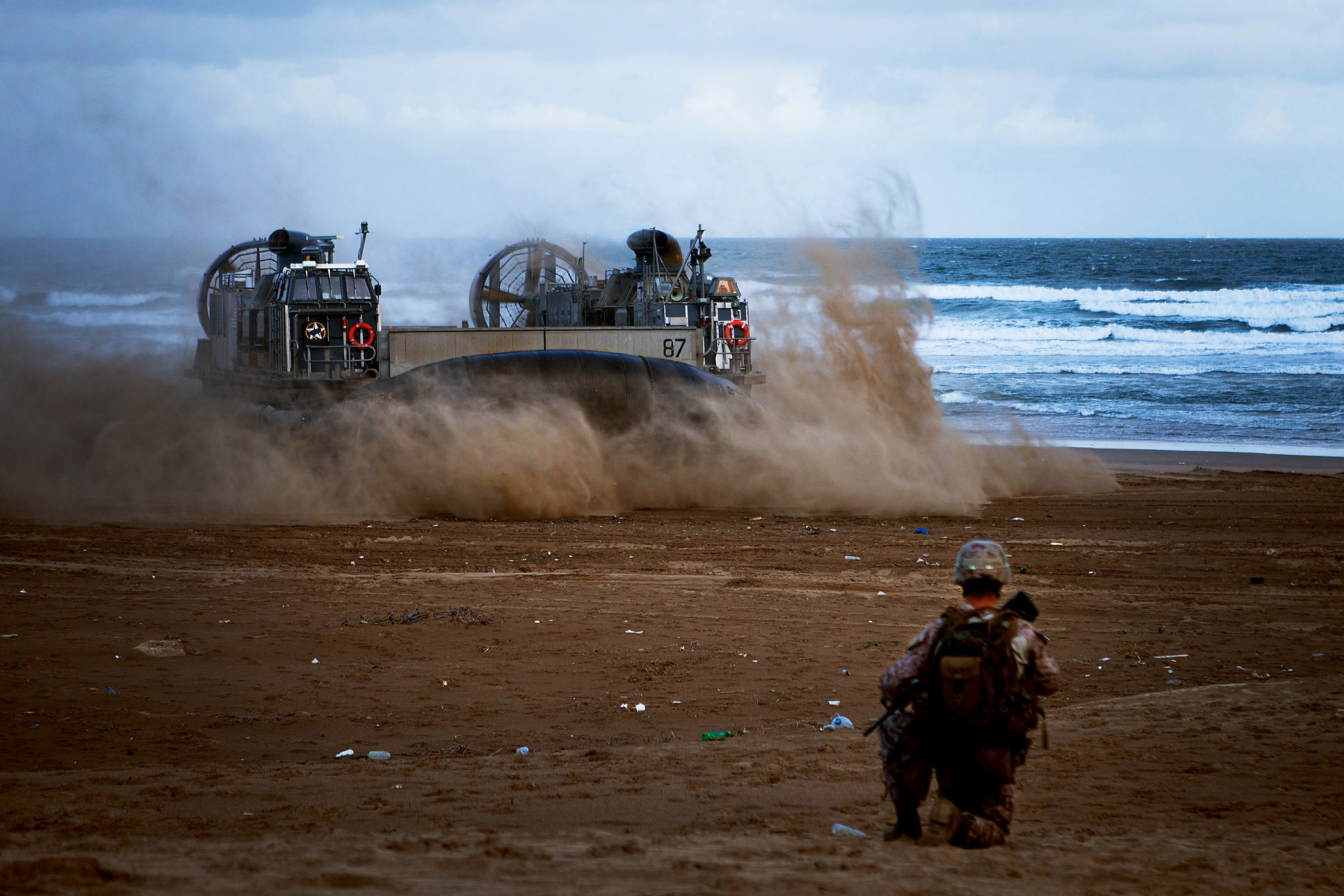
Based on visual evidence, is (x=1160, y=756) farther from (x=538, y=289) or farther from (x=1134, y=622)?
(x=538, y=289)

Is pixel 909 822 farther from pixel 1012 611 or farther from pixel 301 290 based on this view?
pixel 301 290

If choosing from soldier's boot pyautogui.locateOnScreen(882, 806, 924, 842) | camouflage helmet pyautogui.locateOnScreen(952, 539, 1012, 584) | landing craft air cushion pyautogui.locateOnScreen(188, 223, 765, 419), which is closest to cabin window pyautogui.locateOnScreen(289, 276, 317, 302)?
landing craft air cushion pyautogui.locateOnScreen(188, 223, 765, 419)

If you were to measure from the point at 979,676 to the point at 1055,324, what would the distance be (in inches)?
1639

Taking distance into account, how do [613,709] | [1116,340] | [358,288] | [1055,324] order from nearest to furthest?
[613,709] < [358,288] < [1116,340] < [1055,324]

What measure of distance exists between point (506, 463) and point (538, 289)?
8931 mm

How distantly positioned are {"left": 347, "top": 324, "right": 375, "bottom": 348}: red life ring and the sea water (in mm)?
5588

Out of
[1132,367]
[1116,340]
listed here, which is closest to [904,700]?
[1132,367]

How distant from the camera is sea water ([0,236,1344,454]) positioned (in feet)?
71.2

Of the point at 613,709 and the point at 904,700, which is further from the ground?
the point at 904,700

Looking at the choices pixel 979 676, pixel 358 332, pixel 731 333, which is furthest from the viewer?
pixel 731 333

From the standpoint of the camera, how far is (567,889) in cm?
330

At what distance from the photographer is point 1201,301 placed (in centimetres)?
4912

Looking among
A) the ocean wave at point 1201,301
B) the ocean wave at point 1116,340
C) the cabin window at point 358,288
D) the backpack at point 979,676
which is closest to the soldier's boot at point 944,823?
the backpack at point 979,676

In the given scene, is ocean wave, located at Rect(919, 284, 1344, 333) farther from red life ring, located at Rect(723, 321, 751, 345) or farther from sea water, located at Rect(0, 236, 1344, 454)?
red life ring, located at Rect(723, 321, 751, 345)
